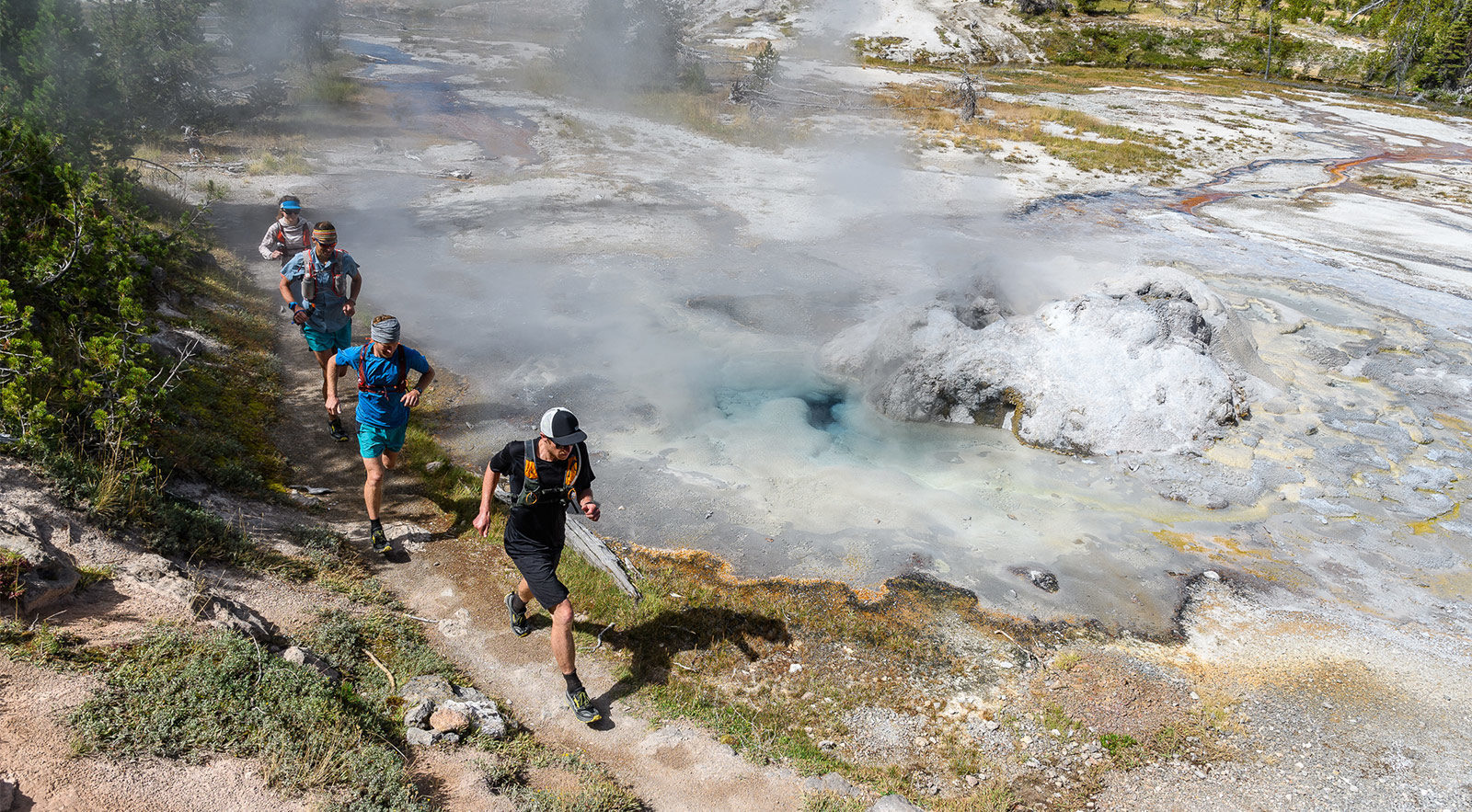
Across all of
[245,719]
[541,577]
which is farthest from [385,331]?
[245,719]

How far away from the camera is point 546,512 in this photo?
3.86 m

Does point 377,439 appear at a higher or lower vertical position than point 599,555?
higher

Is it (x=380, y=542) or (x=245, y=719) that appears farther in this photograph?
(x=380, y=542)

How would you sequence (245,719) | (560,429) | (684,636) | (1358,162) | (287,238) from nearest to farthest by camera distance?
(245,719) → (560,429) → (684,636) → (287,238) → (1358,162)

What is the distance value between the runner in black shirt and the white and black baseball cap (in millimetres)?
27

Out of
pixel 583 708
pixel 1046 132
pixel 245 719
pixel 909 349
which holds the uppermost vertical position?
pixel 1046 132

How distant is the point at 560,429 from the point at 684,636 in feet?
5.81

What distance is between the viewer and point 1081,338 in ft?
26.2

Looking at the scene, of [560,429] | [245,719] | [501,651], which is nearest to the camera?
[245,719]

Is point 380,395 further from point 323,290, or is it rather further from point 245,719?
point 245,719

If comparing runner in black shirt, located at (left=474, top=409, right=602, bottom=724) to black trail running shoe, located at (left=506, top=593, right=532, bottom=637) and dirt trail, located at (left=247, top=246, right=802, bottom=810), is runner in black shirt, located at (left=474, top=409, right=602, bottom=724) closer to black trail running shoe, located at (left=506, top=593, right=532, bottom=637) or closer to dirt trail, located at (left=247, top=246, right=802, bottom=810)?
dirt trail, located at (left=247, top=246, right=802, bottom=810)

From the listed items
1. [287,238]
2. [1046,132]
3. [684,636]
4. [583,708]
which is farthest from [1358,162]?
[583,708]

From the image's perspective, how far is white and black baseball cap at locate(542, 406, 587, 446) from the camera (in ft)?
11.8

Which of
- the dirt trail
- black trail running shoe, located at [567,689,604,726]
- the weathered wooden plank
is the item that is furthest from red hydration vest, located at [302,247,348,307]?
black trail running shoe, located at [567,689,604,726]
